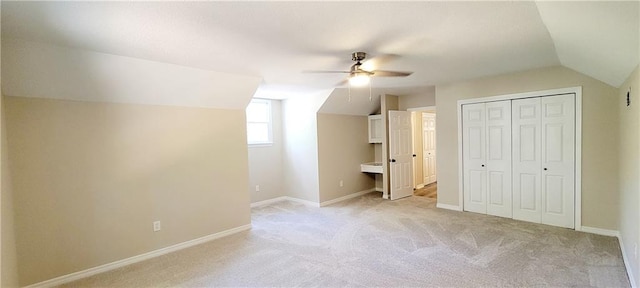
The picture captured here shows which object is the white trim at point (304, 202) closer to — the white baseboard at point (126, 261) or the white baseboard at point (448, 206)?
the white baseboard at point (126, 261)

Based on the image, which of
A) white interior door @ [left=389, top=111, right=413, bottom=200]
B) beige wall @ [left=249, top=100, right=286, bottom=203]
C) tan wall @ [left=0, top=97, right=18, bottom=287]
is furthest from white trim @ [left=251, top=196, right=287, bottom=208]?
tan wall @ [left=0, top=97, right=18, bottom=287]

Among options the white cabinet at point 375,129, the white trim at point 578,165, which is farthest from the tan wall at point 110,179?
the white trim at point 578,165

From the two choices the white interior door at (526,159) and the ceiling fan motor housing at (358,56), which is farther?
the white interior door at (526,159)

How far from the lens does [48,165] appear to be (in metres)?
2.79

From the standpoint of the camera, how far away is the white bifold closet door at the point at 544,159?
12.7ft

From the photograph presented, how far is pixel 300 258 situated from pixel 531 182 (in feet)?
11.8

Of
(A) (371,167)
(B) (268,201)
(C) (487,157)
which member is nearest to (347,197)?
(A) (371,167)

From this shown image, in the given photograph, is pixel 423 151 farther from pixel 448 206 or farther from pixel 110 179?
pixel 110 179

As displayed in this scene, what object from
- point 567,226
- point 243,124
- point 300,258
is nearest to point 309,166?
point 243,124

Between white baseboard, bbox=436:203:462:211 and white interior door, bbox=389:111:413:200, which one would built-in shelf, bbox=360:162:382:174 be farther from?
white baseboard, bbox=436:203:462:211

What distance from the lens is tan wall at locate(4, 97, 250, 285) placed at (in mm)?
2695

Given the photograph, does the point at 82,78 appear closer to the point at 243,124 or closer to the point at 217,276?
the point at 243,124

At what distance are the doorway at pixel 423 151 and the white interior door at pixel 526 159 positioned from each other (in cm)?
239

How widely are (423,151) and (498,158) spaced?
2825 mm
